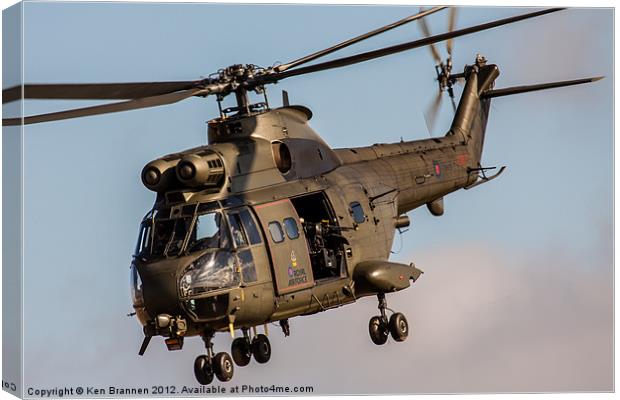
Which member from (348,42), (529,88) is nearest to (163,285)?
(348,42)

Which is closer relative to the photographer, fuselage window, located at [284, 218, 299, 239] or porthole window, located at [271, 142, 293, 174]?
fuselage window, located at [284, 218, 299, 239]

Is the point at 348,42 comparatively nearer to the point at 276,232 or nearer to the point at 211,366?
the point at 276,232

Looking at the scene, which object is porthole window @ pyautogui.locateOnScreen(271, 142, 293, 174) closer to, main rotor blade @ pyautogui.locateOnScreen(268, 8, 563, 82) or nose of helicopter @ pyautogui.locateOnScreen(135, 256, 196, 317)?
main rotor blade @ pyautogui.locateOnScreen(268, 8, 563, 82)

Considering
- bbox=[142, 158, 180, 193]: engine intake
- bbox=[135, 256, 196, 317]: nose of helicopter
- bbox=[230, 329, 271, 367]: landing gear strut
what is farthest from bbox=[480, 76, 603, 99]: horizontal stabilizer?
bbox=[135, 256, 196, 317]: nose of helicopter

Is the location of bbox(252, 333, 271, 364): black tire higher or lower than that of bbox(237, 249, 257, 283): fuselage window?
lower

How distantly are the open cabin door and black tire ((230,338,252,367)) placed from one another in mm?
1354

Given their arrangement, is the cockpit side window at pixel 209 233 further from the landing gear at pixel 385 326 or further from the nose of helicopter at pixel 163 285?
the landing gear at pixel 385 326

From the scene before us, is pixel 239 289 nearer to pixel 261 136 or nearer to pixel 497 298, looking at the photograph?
pixel 261 136

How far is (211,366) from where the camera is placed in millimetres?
20906

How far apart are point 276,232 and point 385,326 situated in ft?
8.99

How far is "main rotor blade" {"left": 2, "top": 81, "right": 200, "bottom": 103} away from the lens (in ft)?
65.7

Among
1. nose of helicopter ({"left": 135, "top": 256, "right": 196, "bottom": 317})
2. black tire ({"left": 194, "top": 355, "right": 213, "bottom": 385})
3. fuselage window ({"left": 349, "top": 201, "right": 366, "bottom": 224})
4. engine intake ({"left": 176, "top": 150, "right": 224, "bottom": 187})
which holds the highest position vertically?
engine intake ({"left": 176, "top": 150, "right": 224, "bottom": 187})

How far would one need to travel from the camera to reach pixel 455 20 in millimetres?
23375

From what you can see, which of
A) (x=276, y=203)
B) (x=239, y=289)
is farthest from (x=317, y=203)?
(x=239, y=289)
